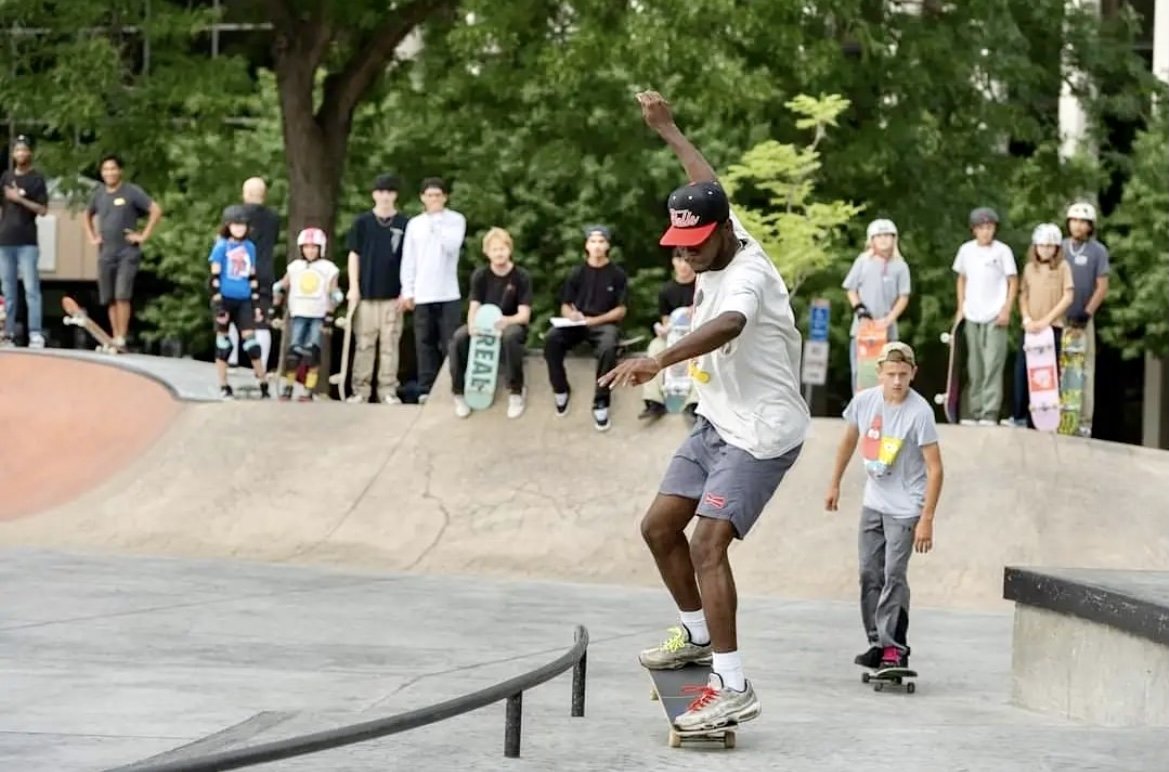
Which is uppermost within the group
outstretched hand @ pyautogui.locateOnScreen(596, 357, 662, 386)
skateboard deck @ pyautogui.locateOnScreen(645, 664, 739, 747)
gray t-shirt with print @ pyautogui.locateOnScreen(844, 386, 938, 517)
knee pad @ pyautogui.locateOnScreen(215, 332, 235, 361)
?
outstretched hand @ pyautogui.locateOnScreen(596, 357, 662, 386)

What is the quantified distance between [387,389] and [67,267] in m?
30.1

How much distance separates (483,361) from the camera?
47.6 feet

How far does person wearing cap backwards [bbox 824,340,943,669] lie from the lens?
891 centimetres

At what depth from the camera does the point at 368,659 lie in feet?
29.6

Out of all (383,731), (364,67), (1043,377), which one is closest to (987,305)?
(1043,377)

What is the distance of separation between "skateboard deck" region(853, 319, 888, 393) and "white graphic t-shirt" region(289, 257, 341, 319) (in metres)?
3.92

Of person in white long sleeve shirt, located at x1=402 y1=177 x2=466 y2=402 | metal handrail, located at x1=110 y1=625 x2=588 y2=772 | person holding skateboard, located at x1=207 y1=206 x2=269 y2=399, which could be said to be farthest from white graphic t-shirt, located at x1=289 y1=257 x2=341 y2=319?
metal handrail, located at x1=110 y1=625 x2=588 y2=772

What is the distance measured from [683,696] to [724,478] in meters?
0.74

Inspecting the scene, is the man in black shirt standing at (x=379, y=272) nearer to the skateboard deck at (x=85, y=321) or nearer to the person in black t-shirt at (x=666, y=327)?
the person in black t-shirt at (x=666, y=327)

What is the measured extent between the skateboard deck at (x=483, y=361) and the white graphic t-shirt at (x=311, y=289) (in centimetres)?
127

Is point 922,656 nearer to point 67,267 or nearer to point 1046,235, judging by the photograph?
point 1046,235

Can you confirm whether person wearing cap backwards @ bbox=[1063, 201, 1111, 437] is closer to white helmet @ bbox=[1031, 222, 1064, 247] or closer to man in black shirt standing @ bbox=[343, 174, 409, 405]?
white helmet @ bbox=[1031, 222, 1064, 247]

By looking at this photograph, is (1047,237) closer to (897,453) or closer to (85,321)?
(897,453)

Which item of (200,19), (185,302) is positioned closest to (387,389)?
(200,19)
